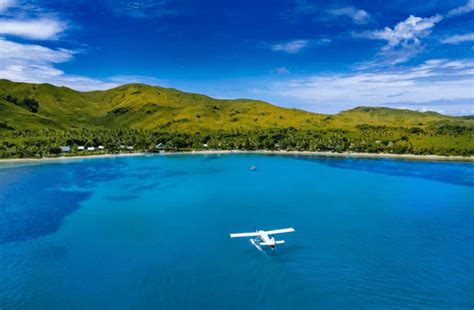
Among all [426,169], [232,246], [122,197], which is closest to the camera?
[232,246]

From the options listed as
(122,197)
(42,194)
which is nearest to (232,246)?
(122,197)

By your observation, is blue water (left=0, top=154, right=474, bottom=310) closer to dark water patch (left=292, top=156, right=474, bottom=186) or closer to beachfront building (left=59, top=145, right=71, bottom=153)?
dark water patch (left=292, top=156, right=474, bottom=186)

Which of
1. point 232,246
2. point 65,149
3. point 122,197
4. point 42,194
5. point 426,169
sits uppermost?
point 426,169

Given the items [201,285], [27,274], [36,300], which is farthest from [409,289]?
[27,274]

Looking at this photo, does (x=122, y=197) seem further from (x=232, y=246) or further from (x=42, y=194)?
(x=232, y=246)

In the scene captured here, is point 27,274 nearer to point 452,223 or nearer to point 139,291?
point 139,291

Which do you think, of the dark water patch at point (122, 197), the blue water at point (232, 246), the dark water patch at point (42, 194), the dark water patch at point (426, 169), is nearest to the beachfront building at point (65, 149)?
the dark water patch at point (42, 194)

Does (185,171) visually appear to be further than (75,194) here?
Yes

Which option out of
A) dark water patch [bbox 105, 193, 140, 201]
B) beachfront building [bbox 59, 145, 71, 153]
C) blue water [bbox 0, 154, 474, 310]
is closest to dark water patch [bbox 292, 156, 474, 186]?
blue water [bbox 0, 154, 474, 310]
